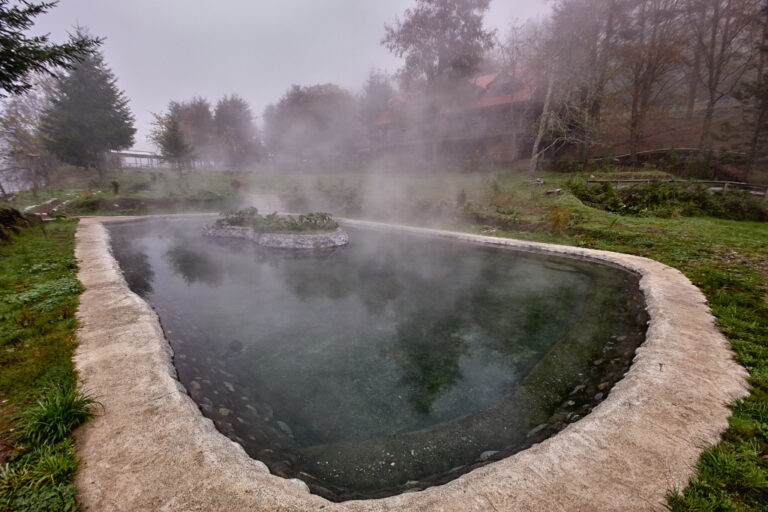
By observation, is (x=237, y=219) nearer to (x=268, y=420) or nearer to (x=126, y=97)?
(x=268, y=420)

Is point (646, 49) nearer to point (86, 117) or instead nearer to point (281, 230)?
point (281, 230)

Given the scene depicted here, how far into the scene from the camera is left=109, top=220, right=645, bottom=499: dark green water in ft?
9.44

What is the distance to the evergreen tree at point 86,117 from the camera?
20109mm

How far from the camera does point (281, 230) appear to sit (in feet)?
35.9

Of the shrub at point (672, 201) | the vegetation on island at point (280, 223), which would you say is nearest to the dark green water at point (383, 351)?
the vegetation on island at point (280, 223)

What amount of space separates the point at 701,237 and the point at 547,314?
6950 mm

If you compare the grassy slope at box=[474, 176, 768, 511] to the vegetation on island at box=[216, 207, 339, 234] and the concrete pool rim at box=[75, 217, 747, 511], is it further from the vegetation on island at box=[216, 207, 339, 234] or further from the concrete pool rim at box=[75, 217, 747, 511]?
the vegetation on island at box=[216, 207, 339, 234]

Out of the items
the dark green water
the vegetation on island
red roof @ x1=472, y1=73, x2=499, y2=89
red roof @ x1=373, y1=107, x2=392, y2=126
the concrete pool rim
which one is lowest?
the dark green water

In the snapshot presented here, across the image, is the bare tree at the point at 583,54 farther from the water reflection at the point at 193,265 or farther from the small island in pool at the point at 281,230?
the water reflection at the point at 193,265

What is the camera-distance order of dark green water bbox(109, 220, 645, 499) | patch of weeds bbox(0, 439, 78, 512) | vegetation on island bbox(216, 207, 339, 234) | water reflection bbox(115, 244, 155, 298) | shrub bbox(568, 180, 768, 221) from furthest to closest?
1. shrub bbox(568, 180, 768, 221)
2. vegetation on island bbox(216, 207, 339, 234)
3. water reflection bbox(115, 244, 155, 298)
4. dark green water bbox(109, 220, 645, 499)
5. patch of weeds bbox(0, 439, 78, 512)

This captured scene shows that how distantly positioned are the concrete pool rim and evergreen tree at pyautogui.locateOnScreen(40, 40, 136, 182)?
85.5ft

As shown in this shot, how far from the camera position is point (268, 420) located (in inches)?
125

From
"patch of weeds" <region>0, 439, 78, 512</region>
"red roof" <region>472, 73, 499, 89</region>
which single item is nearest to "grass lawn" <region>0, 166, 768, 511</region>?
"patch of weeds" <region>0, 439, 78, 512</region>

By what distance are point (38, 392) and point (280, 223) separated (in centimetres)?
899
